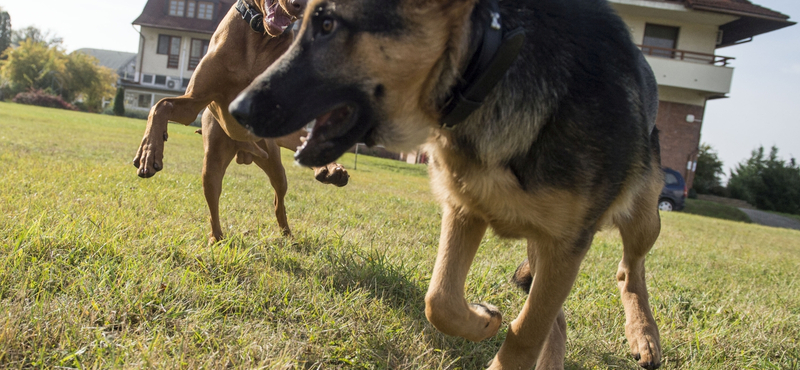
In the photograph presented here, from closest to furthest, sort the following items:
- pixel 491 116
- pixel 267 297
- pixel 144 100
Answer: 1. pixel 491 116
2. pixel 267 297
3. pixel 144 100

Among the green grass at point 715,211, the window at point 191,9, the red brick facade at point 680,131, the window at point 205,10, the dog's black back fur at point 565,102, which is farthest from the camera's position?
the window at point 191,9

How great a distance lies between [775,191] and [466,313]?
3251cm

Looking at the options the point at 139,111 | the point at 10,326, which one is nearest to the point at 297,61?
the point at 10,326

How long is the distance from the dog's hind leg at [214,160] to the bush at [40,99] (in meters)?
47.2

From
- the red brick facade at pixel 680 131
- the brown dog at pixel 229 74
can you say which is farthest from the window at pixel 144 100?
the brown dog at pixel 229 74

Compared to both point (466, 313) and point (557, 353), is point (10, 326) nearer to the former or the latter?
point (466, 313)

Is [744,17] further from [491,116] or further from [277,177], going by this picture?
[491,116]

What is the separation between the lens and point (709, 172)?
3036 cm

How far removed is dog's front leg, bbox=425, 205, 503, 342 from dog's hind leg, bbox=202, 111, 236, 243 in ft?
7.46

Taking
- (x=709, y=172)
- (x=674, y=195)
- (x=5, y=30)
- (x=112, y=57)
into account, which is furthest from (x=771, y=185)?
(x=5, y=30)

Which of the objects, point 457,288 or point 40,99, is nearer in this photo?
point 457,288

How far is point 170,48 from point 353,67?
46.8m

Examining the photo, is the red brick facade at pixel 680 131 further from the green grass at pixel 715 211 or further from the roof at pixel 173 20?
the roof at pixel 173 20

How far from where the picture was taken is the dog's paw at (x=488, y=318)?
8.90ft
